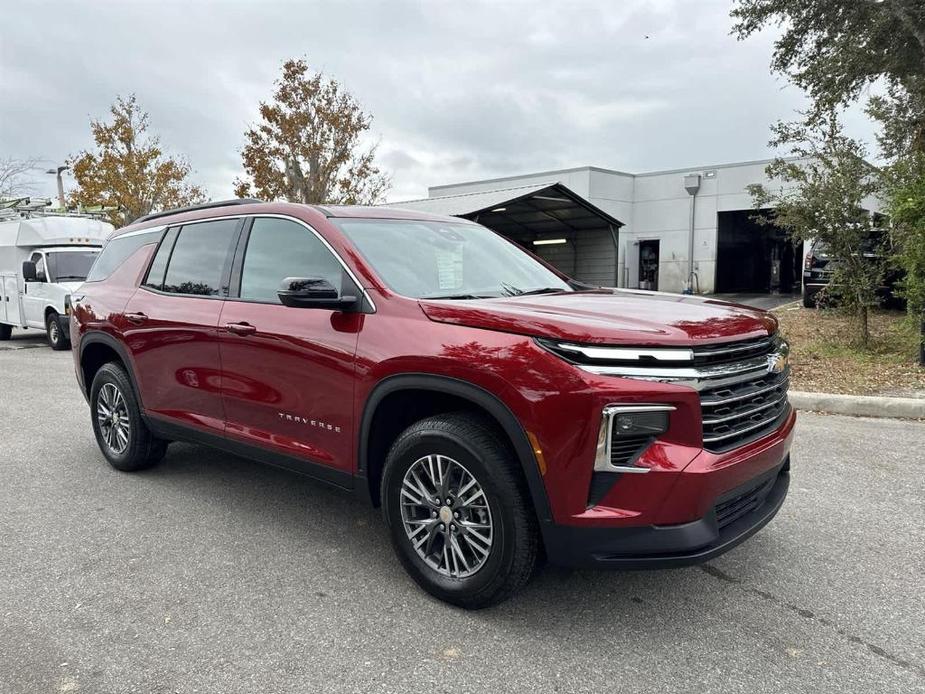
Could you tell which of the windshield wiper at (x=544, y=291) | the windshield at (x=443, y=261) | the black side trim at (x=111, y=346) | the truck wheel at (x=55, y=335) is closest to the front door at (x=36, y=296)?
the truck wheel at (x=55, y=335)

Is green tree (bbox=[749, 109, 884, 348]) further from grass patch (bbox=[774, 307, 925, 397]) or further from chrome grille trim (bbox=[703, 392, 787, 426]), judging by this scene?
chrome grille trim (bbox=[703, 392, 787, 426])

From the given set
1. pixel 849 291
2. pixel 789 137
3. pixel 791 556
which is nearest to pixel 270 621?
pixel 791 556

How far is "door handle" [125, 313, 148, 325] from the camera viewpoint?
15.7ft

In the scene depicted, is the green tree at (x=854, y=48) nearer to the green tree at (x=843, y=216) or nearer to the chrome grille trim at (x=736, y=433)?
the green tree at (x=843, y=216)

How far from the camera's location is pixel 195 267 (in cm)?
455

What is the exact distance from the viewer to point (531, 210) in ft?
75.8

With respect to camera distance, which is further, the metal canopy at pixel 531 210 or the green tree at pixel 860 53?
the metal canopy at pixel 531 210

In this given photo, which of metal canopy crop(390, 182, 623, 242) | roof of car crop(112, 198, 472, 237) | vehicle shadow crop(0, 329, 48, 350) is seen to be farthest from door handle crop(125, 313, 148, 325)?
metal canopy crop(390, 182, 623, 242)

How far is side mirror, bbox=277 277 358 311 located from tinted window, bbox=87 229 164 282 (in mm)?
2240

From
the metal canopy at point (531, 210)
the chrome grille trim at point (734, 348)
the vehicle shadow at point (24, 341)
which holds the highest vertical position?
the metal canopy at point (531, 210)

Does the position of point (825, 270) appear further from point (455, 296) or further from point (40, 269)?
point (40, 269)

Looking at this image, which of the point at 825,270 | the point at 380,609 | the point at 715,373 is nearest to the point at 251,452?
the point at 380,609

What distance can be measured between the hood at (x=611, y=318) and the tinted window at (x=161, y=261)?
2.51 meters

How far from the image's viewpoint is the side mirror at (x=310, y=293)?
10.7 feet
